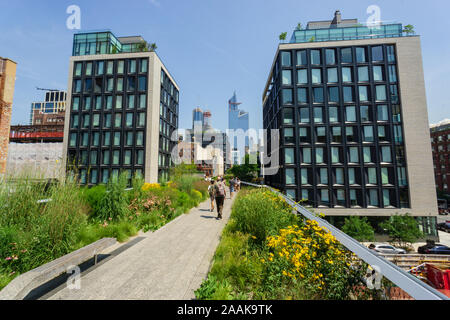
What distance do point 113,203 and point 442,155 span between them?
8289cm

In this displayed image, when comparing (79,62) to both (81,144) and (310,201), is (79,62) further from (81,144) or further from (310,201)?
(310,201)

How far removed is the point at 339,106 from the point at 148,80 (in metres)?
30.6

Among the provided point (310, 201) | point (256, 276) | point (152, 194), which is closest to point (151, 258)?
point (256, 276)

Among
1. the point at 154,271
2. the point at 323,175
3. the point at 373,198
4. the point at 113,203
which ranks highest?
the point at 323,175

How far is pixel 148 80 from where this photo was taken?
104 feet

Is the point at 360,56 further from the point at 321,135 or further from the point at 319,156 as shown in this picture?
the point at 319,156

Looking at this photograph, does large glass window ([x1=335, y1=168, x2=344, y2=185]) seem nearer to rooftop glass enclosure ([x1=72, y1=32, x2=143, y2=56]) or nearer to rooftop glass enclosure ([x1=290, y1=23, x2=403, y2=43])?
rooftop glass enclosure ([x1=290, y1=23, x2=403, y2=43])

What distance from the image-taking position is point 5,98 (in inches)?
555

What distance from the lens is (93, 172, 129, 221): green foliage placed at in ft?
24.4

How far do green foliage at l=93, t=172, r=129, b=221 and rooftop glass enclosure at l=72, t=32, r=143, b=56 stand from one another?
109ft

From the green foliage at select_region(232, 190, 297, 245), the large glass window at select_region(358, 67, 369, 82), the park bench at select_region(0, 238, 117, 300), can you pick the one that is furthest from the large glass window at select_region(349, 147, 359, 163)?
the park bench at select_region(0, 238, 117, 300)

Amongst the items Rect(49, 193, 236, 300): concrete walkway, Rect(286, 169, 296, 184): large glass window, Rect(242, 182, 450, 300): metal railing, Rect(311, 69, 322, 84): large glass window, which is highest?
Rect(311, 69, 322, 84): large glass window

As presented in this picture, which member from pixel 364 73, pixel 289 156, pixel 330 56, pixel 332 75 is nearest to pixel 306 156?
pixel 289 156
